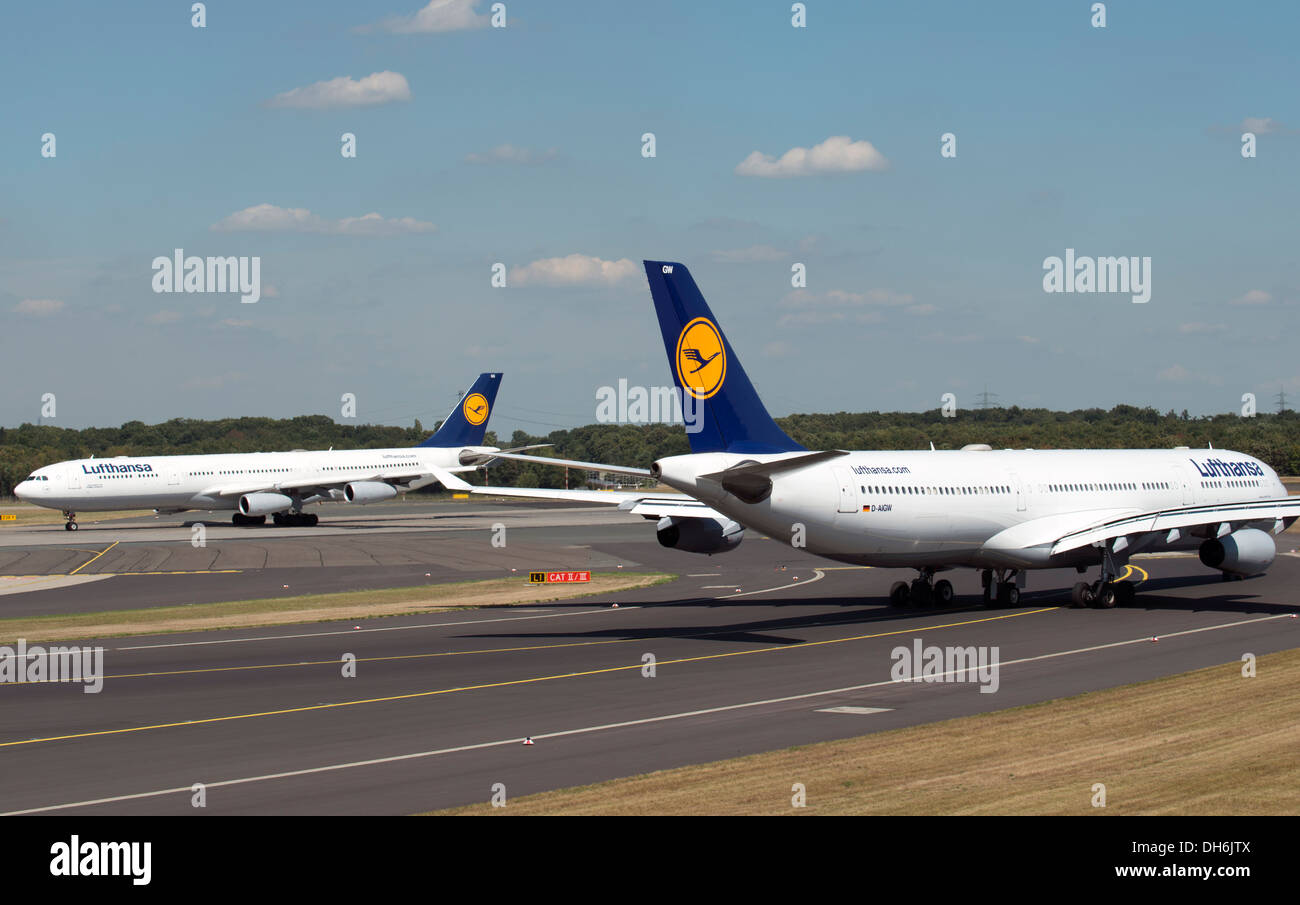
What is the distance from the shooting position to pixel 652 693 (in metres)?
26.1

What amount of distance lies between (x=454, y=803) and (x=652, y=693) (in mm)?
9537

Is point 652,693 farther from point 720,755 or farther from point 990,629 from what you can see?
point 990,629

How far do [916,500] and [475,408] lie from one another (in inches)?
2664

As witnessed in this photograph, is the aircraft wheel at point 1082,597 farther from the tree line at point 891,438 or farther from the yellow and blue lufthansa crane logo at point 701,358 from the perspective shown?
the tree line at point 891,438

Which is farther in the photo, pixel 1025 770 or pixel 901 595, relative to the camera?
pixel 901 595

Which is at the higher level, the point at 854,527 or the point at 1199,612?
the point at 854,527

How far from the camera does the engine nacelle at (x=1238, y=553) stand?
41.2 meters

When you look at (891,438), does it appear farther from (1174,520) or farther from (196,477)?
(1174,520)

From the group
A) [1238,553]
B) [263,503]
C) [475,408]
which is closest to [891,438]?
[475,408]

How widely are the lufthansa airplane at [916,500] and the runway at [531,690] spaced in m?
1.81

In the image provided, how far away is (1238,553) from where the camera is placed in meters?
41.1

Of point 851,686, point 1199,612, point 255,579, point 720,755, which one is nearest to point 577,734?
point 720,755
